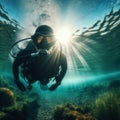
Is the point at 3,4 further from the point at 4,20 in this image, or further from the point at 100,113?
the point at 100,113

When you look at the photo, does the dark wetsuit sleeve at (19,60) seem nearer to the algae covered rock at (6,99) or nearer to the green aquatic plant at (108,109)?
the green aquatic plant at (108,109)

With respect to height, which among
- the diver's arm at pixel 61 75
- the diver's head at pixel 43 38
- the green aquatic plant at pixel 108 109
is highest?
the diver's head at pixel 43 38

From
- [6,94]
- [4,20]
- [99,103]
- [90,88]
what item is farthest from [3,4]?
[90,88]

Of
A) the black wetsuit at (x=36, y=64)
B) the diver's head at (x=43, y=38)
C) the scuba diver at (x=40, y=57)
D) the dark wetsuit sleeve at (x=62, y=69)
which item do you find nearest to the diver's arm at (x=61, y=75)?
the dark wetsuit sleeve at (x=62, y=69)

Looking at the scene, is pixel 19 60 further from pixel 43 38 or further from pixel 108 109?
pixel 108 109

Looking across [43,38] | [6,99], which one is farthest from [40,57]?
[6,99]

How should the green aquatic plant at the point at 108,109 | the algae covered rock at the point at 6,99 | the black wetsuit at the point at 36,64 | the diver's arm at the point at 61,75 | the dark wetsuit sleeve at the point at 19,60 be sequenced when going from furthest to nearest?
the algae covered rock at the point at 6,99 → the green aquatic plant at the point at 108,109 → the diver's arm at the point at 61,75 → the dark wetsuit sleeve at the point at 19,60 → the black wetsuit at the point at 36,64

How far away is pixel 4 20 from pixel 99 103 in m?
10.8

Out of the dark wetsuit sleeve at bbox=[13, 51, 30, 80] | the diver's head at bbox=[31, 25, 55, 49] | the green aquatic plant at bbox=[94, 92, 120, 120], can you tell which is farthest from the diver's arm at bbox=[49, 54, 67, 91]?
the green aquatic plant at bbox=[94, 92, 120, 120]

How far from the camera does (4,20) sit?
45.6 ft

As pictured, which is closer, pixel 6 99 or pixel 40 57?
pixel 40 57

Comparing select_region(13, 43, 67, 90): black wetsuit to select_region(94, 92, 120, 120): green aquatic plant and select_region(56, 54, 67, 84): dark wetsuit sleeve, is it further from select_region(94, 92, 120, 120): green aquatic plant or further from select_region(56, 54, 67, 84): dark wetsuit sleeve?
select_region(94, 92, 120, 120): green aquatic plant

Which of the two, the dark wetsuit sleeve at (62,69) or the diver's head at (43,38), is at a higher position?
the diver's head at (43,38)

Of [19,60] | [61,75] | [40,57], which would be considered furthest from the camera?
[61,75]
